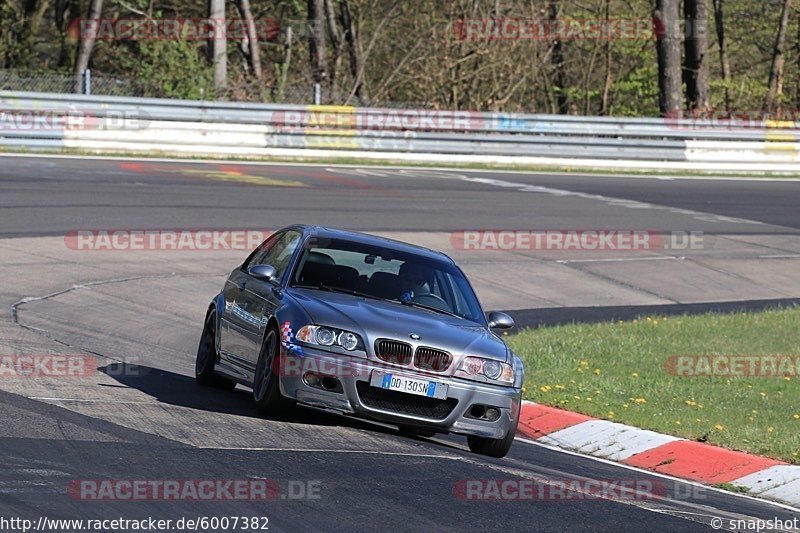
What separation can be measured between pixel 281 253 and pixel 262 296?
0.76 metres

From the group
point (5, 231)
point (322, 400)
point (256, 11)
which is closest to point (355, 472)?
point (322, 400)

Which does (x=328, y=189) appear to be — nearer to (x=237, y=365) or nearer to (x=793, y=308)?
(x=793, y=308)

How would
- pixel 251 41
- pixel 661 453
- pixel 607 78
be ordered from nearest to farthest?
pixel 661 453 < pixel 251 41 < pixel 607 78

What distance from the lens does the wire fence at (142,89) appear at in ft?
94.5

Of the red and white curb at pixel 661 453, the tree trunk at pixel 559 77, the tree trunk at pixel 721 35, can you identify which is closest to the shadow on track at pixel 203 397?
the red and white curb at pixel 661 453

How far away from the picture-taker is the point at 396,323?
927cm

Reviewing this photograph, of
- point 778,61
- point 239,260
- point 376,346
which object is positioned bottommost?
point 239,260

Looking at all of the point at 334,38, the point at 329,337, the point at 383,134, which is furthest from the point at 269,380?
the point at 334,38

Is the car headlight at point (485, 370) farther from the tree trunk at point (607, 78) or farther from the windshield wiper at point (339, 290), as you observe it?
the tree trunk at point (607, 78)

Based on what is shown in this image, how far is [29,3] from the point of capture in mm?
46000

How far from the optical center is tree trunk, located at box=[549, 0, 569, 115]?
46800mm

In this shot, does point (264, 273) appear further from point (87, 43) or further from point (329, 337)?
point (87, 43)

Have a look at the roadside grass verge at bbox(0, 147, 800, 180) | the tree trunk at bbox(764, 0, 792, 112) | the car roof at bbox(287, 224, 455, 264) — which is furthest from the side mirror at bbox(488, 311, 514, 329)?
the tree trunk at bbox(764, 0, 792, 112)

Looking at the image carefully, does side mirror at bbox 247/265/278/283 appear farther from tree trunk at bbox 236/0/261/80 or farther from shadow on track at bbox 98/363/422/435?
tree trunk at bbox 236/0/261/80
